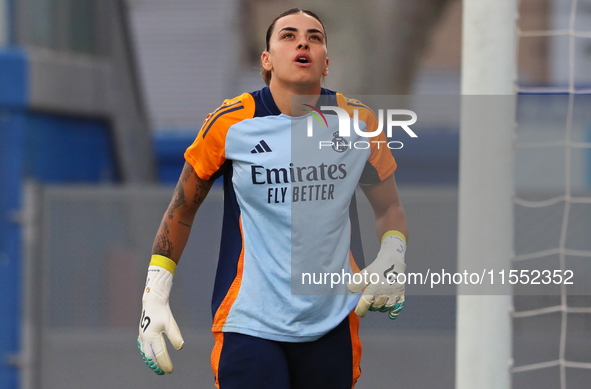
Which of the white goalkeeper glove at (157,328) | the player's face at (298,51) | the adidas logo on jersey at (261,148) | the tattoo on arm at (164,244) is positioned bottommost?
the white goalkeeper glove at (157,328)

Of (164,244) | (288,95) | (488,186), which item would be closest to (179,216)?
(164,244)

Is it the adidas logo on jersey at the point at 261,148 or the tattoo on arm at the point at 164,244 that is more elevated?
the adidas logo on jersey at the point at 261,148

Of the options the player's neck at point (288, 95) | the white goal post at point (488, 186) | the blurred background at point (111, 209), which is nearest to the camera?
the player's neck at point (288, 95)

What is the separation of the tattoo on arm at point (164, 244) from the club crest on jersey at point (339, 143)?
70cm

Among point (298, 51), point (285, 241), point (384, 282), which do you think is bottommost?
point (384, 282)

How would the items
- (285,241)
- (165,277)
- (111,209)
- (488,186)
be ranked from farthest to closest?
(111,209) < (488,186) < (165,277) < (285,241)

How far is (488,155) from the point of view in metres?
2.90

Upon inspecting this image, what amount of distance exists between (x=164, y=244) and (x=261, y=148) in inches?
20.6

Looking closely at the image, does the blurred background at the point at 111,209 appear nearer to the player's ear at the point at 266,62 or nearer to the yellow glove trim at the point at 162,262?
the player's ear at the point at 266,62

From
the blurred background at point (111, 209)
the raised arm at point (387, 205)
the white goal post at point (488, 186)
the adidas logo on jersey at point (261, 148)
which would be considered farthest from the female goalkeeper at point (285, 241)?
the blurred background at point (111, 209)

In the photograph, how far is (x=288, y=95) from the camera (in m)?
2.49

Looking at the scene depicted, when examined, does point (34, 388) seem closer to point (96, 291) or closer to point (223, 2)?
point (96, 291)

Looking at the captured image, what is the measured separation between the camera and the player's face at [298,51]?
241cm

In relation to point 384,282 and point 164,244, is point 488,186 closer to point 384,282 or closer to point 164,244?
point 384,282
